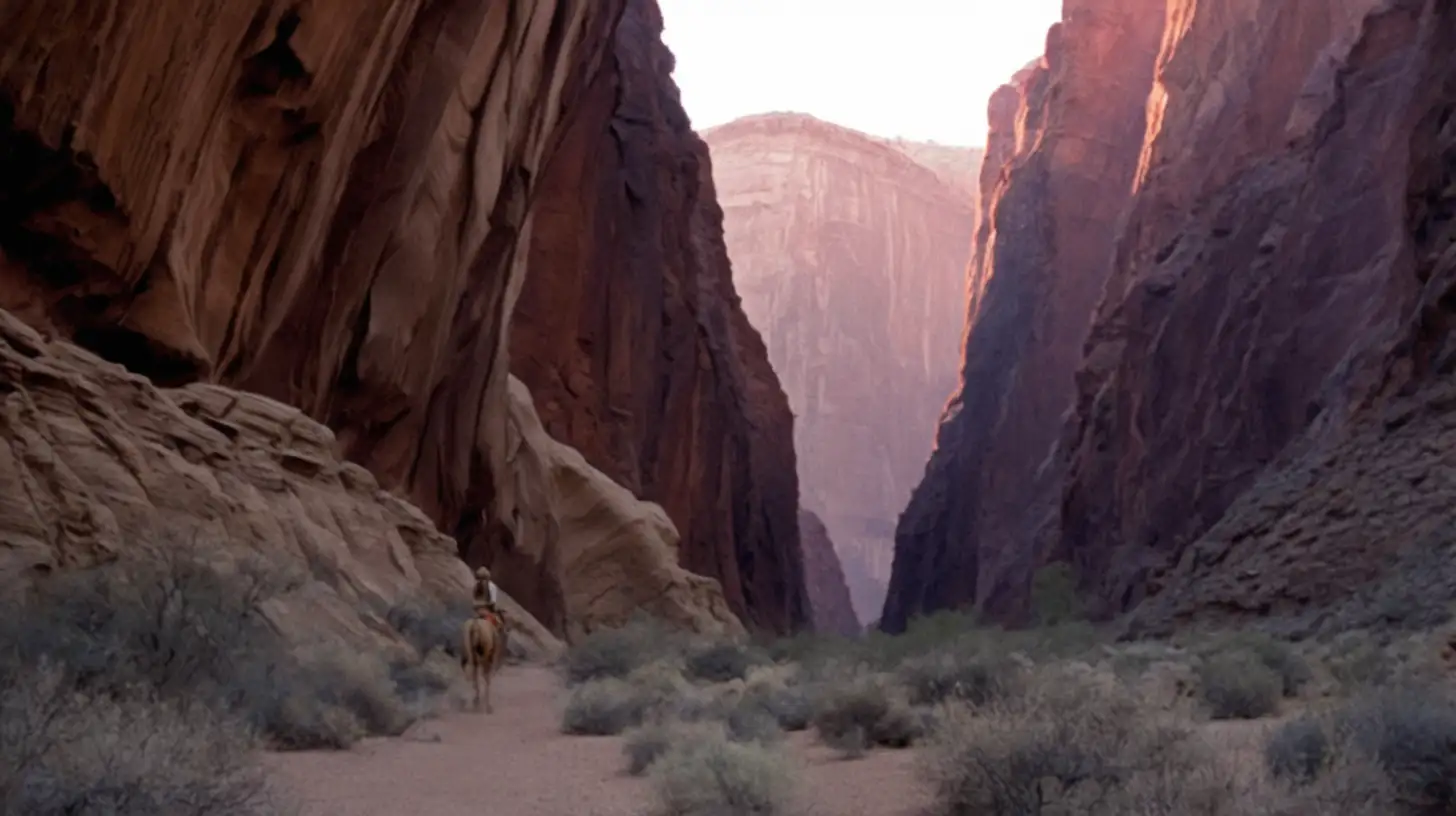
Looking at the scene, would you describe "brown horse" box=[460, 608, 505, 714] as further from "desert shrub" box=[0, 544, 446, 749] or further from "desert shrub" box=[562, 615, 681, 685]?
"desert shrub" box=[562, 615, 681, 685]

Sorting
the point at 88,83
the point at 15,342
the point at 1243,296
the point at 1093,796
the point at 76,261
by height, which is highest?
the point at 1243,296

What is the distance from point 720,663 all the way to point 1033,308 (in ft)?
188

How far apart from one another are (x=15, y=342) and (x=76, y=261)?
4.09m

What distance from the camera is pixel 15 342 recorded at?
10703mm

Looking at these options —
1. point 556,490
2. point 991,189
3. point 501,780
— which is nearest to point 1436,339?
point 556,490

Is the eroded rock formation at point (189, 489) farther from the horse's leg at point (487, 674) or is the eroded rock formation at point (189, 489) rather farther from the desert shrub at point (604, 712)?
the desert shrub at point (604, 712)

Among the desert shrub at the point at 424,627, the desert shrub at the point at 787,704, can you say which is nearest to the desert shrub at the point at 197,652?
the desert shrub at the point at 787,704

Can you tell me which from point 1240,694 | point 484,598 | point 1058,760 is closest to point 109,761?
point 1058,760

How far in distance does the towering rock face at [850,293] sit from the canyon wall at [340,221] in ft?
314

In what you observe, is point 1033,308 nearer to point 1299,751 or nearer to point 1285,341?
point 1285,341

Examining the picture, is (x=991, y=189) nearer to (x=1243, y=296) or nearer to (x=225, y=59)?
(x=1243, y=296)

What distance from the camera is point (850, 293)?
433 feet

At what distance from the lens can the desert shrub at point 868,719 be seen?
306 inches

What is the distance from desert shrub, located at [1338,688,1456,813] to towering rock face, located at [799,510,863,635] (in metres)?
76.7
